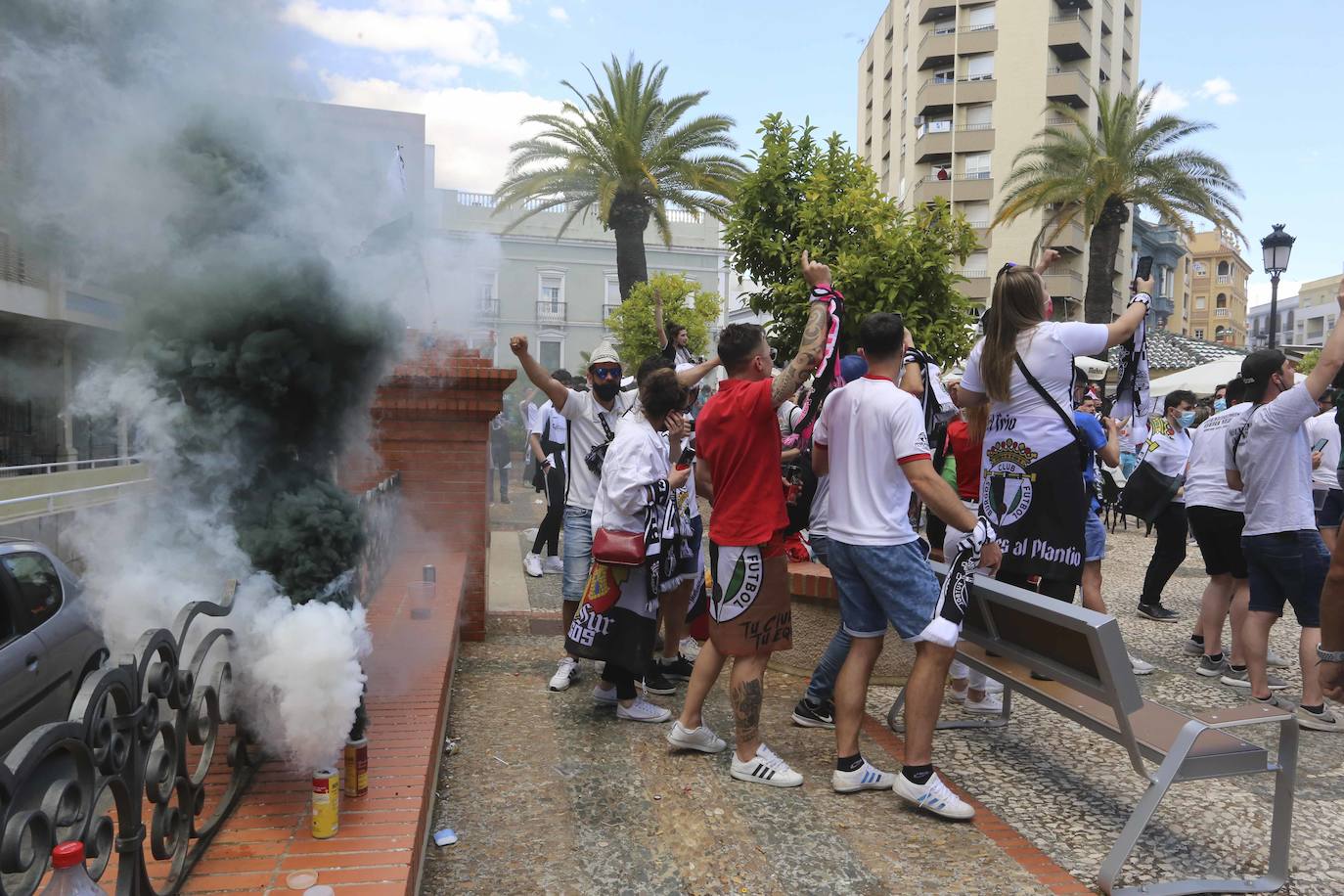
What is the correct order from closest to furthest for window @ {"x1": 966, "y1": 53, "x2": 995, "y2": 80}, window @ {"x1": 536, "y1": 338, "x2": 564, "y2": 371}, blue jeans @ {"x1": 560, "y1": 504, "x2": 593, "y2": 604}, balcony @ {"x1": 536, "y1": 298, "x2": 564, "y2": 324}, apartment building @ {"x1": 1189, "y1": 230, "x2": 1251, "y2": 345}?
blue jeans @ {"x1": 560, "y1": 504, "x2": 593, "y2": 604} < balcony @ {"x1": 536, "y1": 298, "x2": 564, "y2": 324} < window @ {"x1": 536, "y1": 338, "x2": 564, "y2": 371} < window @ {"x1": 966, "y1": 53, "x2": 995, "y2": 80} < apartment building @ {"x1": 1189, "y1": 230, "x2": 1251, "y2": 345}

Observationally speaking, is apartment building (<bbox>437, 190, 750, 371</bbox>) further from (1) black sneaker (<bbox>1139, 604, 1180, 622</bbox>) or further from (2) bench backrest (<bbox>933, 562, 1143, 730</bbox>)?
(2) bench backrest (<bbox>933, 562, 1143, 730</bbox>)

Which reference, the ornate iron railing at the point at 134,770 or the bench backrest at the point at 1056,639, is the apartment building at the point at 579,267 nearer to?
the bench backrest at the point at 1056,639

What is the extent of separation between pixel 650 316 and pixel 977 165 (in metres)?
32.9

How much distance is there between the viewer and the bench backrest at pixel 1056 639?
3.11m

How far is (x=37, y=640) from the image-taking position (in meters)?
4.22

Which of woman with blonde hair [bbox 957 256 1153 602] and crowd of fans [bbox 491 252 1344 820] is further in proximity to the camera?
woman with blonde hair [bbox 957 256 1153 602]

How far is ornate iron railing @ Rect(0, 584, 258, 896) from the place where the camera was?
1.63 meters

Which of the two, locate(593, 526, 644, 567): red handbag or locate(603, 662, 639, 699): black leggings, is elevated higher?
locate(593, 526, 644, 567): red handbag

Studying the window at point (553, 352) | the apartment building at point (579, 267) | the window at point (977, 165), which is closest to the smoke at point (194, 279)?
the apartment building at point (579, 267)

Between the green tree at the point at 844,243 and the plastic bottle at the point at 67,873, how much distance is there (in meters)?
7.73

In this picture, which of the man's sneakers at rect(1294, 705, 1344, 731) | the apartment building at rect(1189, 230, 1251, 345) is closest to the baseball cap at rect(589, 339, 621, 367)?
the man's sneakers at rect(1294, 705, 1344, 731)

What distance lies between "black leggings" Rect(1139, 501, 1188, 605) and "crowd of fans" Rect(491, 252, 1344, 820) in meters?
1.49

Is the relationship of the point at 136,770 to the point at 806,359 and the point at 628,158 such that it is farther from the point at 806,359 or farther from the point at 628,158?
the point at 628,158

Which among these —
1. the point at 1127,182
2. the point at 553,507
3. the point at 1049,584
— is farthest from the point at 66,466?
the point at 1127,182
